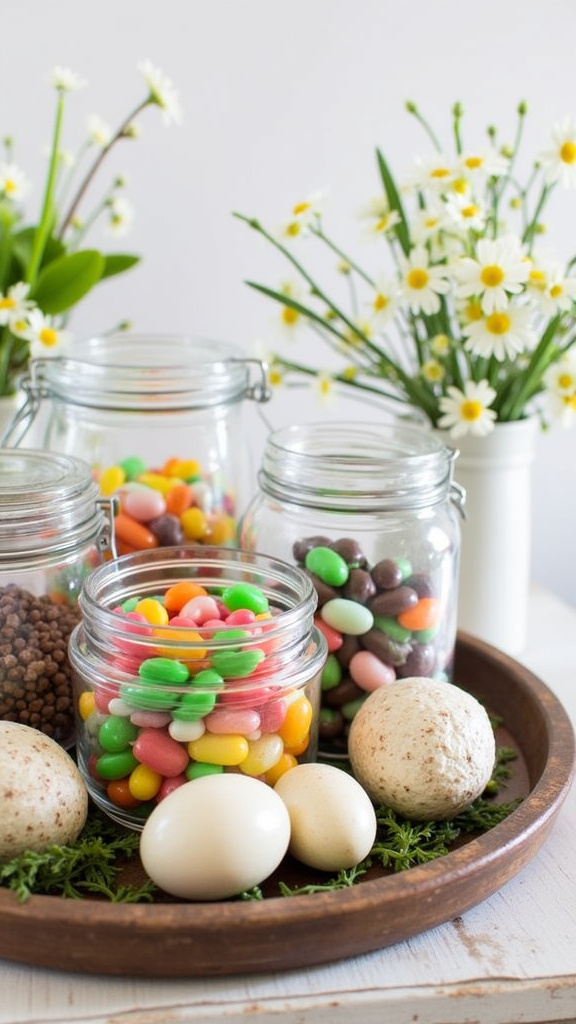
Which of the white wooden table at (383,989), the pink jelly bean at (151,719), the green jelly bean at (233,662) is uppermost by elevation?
the green jelly bean at (233,662)

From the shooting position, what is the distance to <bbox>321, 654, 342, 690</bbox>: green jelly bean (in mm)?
776

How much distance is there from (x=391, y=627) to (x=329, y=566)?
0.20 feet

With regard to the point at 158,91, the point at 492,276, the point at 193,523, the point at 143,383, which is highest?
the point at 158,91

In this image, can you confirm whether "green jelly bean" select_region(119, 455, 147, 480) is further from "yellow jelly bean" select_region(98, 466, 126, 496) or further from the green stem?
the green stem

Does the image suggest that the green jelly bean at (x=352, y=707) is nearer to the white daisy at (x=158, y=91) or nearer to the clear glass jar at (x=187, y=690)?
the clear glass jar at (x=187, y=690)

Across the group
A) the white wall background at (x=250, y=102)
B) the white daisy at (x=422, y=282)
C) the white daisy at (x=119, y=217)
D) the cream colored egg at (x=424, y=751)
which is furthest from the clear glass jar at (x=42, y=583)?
the white wall background at (x=250, y=102)

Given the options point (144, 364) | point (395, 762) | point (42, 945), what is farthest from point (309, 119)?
point (42, 945)

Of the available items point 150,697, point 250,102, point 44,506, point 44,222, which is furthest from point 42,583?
point 250,102

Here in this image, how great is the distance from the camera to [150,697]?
65cm

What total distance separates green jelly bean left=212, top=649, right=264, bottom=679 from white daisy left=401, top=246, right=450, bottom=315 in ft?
1.24

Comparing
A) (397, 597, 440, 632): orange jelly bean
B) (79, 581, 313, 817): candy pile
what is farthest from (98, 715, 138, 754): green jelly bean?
(397, 597, 440, 632): orange jelly bean

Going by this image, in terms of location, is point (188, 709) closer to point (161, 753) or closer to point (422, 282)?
point (161, 753)

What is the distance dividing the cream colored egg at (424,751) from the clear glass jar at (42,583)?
20 cm

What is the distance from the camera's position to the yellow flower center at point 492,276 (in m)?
0.86
